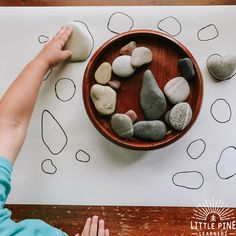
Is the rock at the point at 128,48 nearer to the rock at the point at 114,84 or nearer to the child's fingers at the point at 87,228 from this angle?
the rock at the point at 114,84

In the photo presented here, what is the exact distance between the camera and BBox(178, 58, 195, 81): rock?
488mm

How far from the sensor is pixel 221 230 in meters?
0.51

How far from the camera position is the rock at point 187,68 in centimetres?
49

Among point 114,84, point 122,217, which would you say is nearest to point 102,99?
point 114,84

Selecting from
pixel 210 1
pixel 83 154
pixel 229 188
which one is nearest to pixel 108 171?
pixel 83 154

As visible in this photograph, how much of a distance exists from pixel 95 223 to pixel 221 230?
0.51ft

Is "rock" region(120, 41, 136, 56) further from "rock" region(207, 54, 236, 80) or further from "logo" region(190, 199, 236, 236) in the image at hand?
"logo" region(190, 199, 236, 236)

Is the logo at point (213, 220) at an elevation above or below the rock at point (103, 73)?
below

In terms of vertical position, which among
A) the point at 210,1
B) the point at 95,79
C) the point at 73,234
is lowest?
the point at 73,234

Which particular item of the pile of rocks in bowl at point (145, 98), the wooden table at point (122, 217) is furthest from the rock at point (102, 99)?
the wooden table at point (122, 217)

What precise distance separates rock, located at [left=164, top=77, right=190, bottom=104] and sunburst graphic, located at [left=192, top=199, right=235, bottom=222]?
13cm

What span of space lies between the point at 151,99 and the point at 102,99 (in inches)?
2.3

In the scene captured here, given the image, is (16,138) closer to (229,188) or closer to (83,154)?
(83,154)

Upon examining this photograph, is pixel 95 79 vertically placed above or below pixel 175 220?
above
